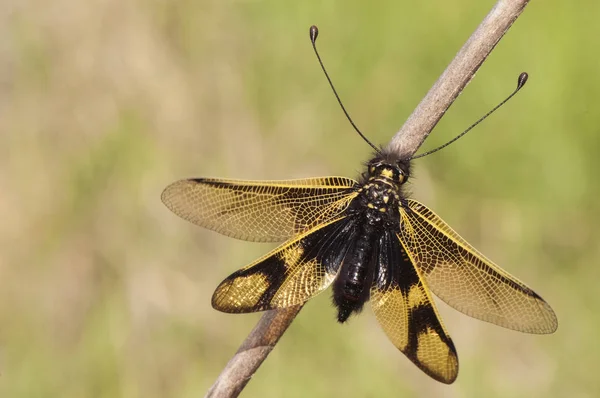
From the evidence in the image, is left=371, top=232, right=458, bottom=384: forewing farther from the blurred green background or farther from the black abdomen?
the blurred green background

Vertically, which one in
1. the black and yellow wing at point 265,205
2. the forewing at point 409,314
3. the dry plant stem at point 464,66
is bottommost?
the forewing at point 409,314

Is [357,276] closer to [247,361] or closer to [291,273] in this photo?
[291,273]

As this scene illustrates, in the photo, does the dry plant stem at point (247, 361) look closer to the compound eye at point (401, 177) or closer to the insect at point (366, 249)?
the insect at point (366, 249)

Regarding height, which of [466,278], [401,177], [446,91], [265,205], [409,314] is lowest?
[409,314]

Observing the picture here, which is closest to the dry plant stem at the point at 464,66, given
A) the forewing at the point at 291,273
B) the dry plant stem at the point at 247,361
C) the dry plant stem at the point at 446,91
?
the dry plant stem at the point at 446,91

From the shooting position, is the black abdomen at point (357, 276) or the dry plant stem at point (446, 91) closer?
the dry plant stem at point (446, 91)

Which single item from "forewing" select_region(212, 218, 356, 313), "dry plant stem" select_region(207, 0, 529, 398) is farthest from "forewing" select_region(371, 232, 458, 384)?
"dry plant stem" select_region(207, 0, 529, 398)

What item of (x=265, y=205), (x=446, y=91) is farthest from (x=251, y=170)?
(x=446, y=91)

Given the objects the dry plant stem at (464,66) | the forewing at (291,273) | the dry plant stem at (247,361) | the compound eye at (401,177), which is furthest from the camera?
the compound eye at (401,177)
